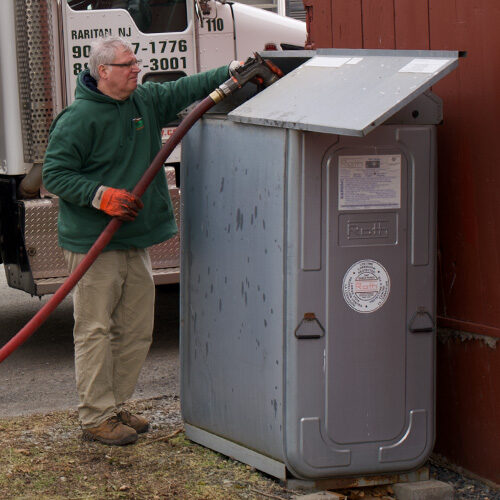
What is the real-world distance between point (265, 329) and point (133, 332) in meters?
0.98

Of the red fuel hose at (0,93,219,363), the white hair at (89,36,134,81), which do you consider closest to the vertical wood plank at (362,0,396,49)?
the red fuel hose at (0,93,219,363)

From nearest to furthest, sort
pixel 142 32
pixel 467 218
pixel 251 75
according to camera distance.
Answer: pixel 467 218 < pixel 251 75 < pixel 142 32

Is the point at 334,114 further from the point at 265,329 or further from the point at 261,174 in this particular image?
the point at 265,329

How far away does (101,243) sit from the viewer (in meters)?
4.39

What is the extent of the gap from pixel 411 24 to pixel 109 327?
6.12 feet

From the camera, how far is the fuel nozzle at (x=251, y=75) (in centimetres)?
445

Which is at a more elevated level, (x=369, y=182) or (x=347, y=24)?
(x=347, y=24)

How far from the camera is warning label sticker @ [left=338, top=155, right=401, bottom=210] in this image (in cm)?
402

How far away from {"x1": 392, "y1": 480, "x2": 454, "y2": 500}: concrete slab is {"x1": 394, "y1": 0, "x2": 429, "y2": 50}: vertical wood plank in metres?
1.77

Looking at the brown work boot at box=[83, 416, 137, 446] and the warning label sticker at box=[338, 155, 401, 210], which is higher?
the warning label sticker at box=[338, 155, 401, 210]

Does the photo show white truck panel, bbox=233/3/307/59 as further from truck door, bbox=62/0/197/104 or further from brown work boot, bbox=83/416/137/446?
brown work boot, bbox=83/416/137/446

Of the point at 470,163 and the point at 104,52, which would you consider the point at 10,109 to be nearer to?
the point at 104,52

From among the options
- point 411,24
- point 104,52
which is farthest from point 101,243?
point 411,24

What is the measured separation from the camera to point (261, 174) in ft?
13.7
